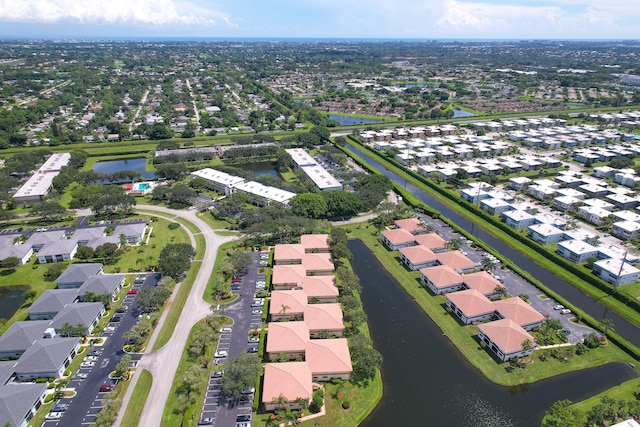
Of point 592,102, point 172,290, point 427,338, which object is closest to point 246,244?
point 172,290

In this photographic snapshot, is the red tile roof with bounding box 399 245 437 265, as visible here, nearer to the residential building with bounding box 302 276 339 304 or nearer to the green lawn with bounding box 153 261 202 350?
the residential building with bounding box 302 276 339 304

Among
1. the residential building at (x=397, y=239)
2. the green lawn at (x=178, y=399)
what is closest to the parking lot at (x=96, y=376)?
the green lawn at (x=178, y=399)

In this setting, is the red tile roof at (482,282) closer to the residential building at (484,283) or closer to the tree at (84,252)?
the residential building at (484,283)

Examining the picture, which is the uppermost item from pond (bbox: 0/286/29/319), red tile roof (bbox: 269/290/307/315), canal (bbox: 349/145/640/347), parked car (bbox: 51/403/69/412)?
red tile roof (bbox: 269/290/307/315)

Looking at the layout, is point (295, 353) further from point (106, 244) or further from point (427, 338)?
point (106, 244)

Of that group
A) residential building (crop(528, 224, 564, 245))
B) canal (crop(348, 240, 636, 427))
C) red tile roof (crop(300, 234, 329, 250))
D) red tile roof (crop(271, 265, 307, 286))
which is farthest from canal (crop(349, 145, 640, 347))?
red tile roof (crop(271, 265, 307, 286))

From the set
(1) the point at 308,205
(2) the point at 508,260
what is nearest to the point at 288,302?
(1) the point at 308,205

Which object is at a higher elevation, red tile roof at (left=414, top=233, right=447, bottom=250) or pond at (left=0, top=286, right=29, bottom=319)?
red tile roof at (left=414, top=233, right=447, bottom=250)

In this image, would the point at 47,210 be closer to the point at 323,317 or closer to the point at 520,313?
the point at 323,317
